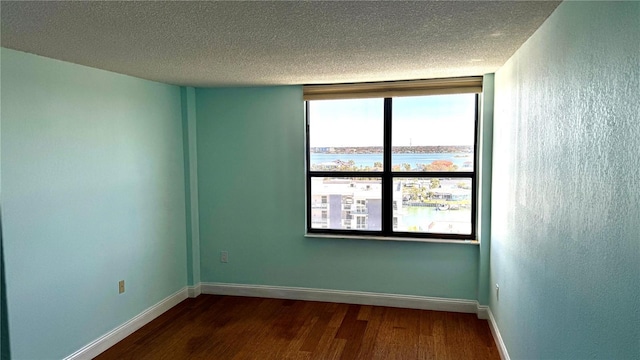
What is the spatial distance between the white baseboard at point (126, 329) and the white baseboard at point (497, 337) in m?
3.00

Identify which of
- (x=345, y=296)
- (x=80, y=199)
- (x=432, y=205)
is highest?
(x=80, y=199)

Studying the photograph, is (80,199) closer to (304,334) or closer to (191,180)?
(191,180)

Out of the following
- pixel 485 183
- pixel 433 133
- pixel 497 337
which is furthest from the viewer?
pixel 433 133

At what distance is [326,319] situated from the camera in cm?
392

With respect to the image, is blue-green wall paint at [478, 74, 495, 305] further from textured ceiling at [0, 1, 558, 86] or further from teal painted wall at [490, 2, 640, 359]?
teal painted wall at [490, 2, 640, 359]

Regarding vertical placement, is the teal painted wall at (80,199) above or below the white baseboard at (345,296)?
above

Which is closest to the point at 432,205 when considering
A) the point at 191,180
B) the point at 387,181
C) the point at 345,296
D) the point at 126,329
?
the point at 387,181

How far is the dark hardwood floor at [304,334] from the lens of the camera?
3.29 m

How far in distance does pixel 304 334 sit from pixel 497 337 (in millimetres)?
1551

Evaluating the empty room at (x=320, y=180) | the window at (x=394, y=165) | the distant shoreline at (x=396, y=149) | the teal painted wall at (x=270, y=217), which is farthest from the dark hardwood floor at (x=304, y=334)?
the distant shoreline at (x=396, y=149)

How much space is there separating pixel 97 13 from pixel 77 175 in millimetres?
1602

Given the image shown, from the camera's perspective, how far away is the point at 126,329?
3.62m

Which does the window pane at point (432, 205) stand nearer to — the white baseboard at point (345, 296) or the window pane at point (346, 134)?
the window pane at point (346, 134)

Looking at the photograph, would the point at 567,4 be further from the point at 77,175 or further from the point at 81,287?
the point at 81,287
